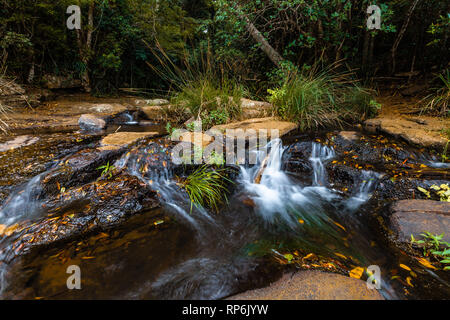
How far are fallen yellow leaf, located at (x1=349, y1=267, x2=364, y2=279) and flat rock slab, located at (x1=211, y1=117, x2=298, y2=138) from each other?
1988mm

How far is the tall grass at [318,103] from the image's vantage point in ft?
11.5

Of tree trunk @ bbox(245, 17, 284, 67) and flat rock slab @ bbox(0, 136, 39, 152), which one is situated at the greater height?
tree trunk @ bbox(245, 17, 284, 67)

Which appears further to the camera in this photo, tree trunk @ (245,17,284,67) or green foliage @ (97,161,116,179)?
tree trunk @ (245,17,284,67)

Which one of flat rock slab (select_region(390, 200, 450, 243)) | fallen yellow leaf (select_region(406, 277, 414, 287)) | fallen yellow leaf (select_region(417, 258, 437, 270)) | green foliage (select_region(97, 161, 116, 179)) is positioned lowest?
fallen yellow leaf (select_region(406, 277, 414, 287))

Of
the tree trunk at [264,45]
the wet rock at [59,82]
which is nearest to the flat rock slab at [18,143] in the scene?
the wet rock at [59,82]

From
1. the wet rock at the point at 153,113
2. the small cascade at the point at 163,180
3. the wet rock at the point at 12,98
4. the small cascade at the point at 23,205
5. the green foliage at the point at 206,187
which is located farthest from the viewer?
the wet rock at the point at 153,113

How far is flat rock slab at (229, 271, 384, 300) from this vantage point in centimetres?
107

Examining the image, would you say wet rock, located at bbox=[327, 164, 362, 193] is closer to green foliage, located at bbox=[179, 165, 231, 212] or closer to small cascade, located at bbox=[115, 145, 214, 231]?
green foliage, located at bbox=[179, 165, 231, 212]

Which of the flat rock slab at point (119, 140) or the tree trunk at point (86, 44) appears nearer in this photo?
the flat rock slab at point (119, 140)

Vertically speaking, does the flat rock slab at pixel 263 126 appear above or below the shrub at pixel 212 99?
below

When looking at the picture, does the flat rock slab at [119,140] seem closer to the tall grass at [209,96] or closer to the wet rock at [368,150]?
the tall grass at [209,96]

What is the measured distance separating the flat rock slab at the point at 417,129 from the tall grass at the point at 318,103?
1.47 feet

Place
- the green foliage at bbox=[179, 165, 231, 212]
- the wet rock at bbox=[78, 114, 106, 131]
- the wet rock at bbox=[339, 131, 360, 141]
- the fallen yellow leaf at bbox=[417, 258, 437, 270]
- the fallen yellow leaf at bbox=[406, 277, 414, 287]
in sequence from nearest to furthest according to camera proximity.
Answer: the fallen yellow leaf at bbox=[406, 277, 414, 287] → the fallen yellow leaf at bbox=[417, 258, 437, 270] → the green foliage at bbox=[179, 165, 231, 212] → the wet rock at bbox=[339, 131, 360, 141] → the wet rock at bbox=[78, 114, 106, 131]

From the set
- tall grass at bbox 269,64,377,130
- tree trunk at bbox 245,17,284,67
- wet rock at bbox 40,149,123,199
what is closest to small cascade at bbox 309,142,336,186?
tall grass at bbox 269,64,377,130
